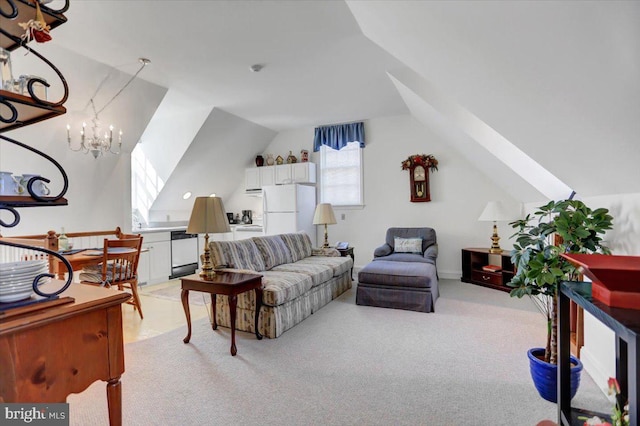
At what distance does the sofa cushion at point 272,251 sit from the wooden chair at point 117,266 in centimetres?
131

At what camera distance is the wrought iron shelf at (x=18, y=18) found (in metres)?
0.86

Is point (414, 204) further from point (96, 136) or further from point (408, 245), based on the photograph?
point (96, 136)

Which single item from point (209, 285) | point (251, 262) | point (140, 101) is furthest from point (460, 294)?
point (140, 101)

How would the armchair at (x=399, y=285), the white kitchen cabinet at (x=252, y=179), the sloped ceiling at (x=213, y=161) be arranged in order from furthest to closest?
the white kitchen cabinet at (x=252, y=179), the sloped ceiling at (x=213, y=161), the armchair at (x=399, y=285)

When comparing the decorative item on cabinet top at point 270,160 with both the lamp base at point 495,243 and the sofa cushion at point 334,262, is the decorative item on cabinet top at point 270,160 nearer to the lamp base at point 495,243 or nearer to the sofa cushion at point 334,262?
the sofa cushion at point 334,262

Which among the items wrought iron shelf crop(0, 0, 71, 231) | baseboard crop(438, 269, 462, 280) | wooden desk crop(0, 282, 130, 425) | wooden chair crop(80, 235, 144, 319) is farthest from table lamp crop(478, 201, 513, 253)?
wrought iron shelf crop(0, 0, 71, 231)

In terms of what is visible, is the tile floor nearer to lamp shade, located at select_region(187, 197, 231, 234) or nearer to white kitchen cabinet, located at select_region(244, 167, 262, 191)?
lamp shade, located at select_region(187, 197, 231, 234)

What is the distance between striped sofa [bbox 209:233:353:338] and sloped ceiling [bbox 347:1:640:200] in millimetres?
2341

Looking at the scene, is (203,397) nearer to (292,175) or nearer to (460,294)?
(460,294)

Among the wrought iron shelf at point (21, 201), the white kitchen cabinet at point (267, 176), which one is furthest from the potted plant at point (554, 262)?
the white kitchen cabinet at point (267, 176)

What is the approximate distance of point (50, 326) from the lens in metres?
0.90

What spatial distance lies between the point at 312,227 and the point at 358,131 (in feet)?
6.74

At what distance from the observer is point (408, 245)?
4957mm

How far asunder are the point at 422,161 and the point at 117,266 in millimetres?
4668
